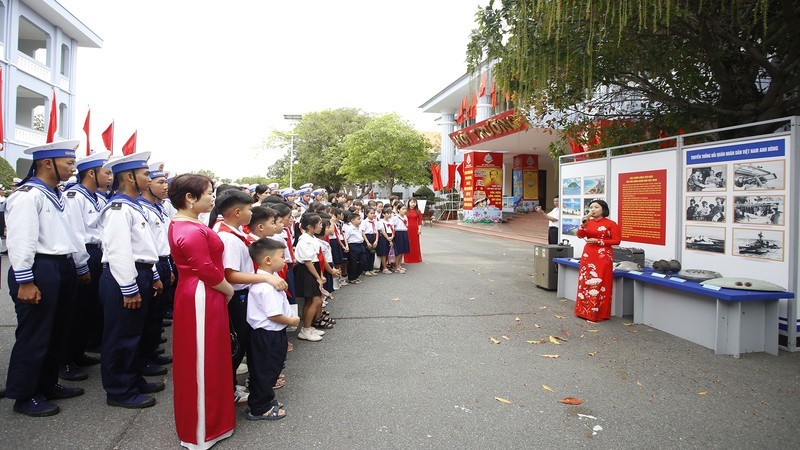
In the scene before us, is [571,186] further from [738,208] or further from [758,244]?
[758,244]

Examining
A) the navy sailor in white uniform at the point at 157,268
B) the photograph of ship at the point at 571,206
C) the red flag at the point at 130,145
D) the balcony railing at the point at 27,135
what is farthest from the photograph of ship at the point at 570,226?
the balcony railing at the point at 27,135

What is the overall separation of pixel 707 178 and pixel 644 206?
1165 mm

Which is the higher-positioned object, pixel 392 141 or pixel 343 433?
pixel 392 141

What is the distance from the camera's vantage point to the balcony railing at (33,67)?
19.7 metres

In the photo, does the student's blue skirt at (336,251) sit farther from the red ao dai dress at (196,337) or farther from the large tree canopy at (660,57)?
the red ao dai dress at (196,337)

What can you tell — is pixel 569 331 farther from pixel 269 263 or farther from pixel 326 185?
pixel 326 185

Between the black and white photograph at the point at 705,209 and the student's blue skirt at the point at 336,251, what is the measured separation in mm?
5533

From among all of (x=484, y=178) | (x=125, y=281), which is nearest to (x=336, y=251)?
(x=125, y=281)

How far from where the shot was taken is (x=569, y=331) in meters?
5.95

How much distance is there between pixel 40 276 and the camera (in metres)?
3.46

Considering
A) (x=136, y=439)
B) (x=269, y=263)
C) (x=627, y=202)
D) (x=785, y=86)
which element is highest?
(x=785, y=86)

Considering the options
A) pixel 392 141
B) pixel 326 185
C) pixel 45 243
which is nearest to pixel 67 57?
pixel 392 141

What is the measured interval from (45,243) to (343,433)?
262cm

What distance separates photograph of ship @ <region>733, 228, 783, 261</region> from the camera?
5160 millimetres
